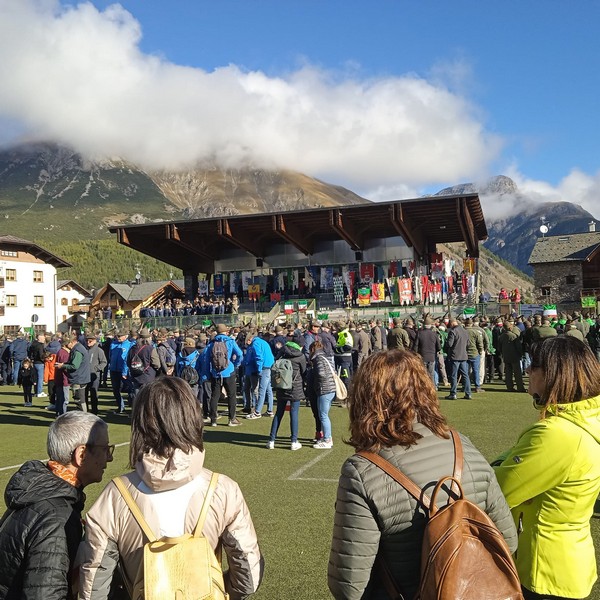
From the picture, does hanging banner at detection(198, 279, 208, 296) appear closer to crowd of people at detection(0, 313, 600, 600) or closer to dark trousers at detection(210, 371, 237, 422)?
dark trousers at detection(210, 371, 237, 422)

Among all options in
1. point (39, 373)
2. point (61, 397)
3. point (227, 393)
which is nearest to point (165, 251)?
point (39, 373)

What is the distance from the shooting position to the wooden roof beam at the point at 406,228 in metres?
39.4

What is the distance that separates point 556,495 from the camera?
2.61 meters

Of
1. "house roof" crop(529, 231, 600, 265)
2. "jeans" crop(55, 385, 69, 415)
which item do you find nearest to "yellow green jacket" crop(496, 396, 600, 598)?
"jeans" crop(55, 385, 69, 415)

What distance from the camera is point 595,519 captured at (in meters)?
5.72

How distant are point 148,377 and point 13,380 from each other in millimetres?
12454

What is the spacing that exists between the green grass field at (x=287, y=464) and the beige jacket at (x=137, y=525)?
93.2 inches

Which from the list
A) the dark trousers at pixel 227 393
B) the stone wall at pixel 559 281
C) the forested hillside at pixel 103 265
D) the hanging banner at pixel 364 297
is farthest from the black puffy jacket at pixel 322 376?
the forested hillside at pixel 103 265

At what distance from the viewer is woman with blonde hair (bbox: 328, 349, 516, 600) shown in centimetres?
215

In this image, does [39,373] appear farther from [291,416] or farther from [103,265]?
[103,265]

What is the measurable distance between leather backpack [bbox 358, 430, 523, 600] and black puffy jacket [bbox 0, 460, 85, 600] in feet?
4.32

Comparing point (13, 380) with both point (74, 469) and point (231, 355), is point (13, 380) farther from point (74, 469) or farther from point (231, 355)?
point (74, 469)

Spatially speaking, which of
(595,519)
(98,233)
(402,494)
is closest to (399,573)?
(402,494)

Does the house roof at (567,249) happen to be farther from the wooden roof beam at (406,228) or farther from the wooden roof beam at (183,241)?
the wooden roof beam at (183,241)
